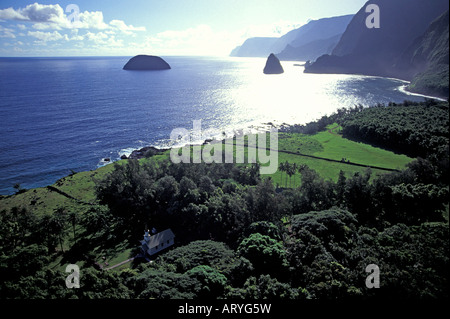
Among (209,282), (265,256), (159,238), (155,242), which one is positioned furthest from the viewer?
(159,238)

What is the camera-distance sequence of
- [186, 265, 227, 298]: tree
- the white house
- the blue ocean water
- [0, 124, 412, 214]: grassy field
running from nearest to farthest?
[186, 265, 227, 298]: tree, the white house, [0, 124, 412, 214]: grassy field, the blue ocean water

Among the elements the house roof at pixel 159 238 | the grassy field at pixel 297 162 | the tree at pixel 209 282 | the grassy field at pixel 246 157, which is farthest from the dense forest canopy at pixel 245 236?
the grassy field at pixel 297 162

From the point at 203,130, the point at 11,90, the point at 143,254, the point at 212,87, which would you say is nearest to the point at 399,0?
the point at 212,87

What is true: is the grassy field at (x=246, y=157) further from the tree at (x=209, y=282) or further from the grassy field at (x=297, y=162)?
the tree at (x=209, y=282)

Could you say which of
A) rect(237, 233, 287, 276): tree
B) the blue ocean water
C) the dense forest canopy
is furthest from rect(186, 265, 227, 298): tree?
the blue ocean water

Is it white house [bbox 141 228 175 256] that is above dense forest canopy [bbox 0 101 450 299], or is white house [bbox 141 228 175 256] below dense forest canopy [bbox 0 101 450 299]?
below

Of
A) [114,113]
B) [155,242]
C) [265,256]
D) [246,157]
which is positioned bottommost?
[155,242]

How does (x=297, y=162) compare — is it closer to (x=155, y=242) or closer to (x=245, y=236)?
(x=245, y=236)

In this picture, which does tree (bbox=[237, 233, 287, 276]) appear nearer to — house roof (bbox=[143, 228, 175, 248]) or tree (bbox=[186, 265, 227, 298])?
tree (bbox=[186, 265, 227, 298])

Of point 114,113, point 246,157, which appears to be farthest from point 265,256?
point 114,113
